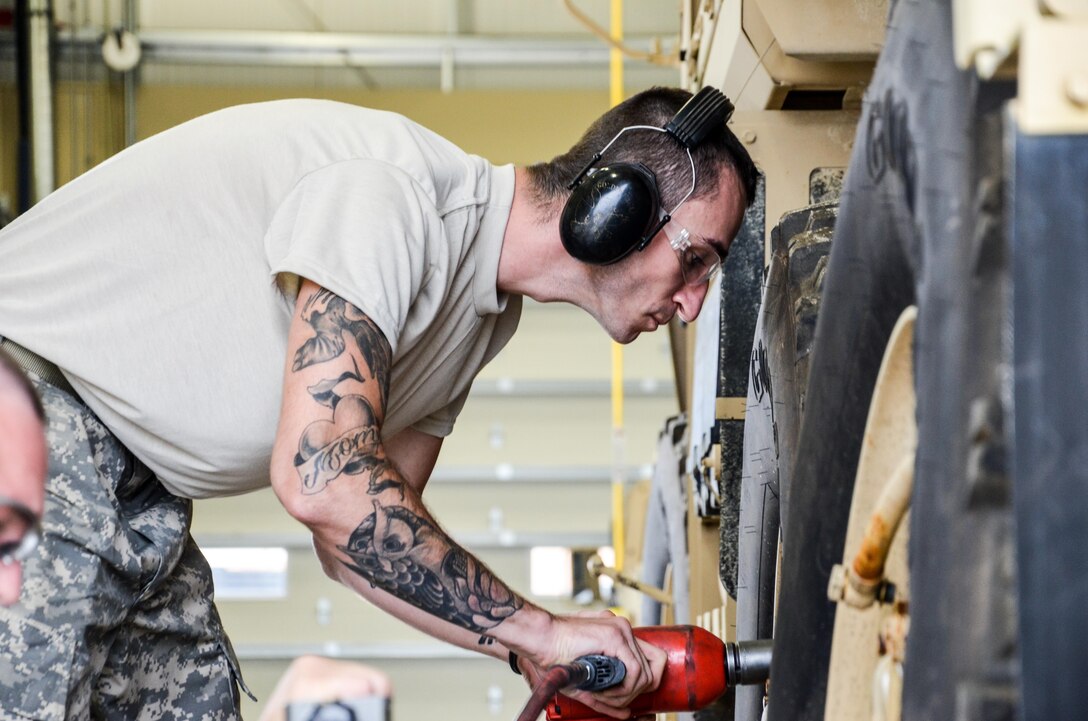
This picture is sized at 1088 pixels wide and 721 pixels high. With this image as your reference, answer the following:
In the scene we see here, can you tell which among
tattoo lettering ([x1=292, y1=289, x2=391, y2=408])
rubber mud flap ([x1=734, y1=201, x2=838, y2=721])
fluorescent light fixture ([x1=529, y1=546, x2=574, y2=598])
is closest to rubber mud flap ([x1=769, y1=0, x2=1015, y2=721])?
rubber mud flap ([x1=734, y1=201, x2=838, y2=721])

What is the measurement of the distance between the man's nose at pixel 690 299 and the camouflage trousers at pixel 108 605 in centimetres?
81

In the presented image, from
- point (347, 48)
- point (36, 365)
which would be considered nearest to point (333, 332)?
point (36, 365)

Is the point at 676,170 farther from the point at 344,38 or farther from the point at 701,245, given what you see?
the point at 344,38

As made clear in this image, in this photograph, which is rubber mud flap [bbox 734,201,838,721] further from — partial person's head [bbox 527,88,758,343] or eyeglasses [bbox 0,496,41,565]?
eyeglasses [bbox 0,496,41,565]

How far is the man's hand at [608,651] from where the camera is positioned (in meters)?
1.52

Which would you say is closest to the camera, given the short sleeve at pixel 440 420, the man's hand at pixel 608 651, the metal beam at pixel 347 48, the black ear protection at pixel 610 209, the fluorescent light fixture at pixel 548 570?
the man's hand at pixel 608 651

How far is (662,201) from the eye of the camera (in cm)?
179

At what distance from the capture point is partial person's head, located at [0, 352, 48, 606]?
625mm

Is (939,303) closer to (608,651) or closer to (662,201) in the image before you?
(608,651)

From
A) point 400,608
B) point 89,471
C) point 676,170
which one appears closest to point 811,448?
point 676,170

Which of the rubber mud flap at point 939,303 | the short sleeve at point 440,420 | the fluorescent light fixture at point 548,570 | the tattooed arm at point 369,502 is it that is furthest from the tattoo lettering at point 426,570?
the fluorescent light fixture at point 548,570

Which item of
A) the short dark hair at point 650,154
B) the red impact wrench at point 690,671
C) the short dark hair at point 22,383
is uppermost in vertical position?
the short dark hair at point 650,154

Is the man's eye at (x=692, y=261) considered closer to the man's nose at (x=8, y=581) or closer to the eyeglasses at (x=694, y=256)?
the eyeglasses at (x=694, y=256)

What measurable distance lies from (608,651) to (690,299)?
612mm
